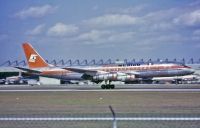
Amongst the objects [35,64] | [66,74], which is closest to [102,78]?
[66,74]

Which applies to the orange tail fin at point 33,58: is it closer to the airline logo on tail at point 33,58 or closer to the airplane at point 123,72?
the airline logo on tail at point 33,58

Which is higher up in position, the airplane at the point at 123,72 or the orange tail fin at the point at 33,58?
the orange tail fin at the point at 33,58

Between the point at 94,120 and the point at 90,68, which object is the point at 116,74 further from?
the point at 94,120

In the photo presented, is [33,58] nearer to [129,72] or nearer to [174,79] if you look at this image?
[129,72]

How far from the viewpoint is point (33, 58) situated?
8031cm

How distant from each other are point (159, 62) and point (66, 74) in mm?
16758

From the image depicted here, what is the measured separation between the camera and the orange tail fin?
78938 mm

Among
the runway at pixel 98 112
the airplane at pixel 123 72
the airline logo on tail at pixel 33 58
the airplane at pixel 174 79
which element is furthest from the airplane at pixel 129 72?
the airplane at pixel 174 79

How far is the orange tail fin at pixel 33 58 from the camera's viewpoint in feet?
259

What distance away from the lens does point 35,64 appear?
7938 centimetres

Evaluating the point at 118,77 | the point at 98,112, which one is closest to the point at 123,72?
the point at 118,77

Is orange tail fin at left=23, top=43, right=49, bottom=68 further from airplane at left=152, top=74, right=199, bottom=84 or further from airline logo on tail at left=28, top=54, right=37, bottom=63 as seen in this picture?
airplane at left=152, top=74, right=199, bottom=84

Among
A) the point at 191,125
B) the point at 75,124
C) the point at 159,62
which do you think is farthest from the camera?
the point at 159,62

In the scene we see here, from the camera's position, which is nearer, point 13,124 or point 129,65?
point 13,124
